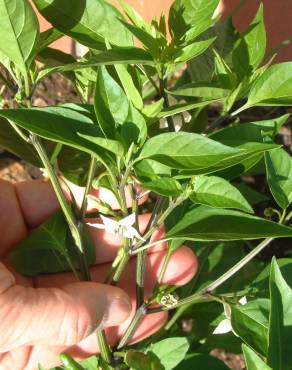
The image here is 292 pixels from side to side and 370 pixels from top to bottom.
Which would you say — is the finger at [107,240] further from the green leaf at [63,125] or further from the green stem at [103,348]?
the green leaf at [63,125]

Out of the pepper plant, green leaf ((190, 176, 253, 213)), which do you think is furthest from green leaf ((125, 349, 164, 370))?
green leaf ((190, 176, 253, 213))

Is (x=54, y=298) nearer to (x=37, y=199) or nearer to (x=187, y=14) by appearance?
(x=37, y=199)

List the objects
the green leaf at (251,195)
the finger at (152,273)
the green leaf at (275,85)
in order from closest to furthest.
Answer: the green leaf at (275,85) < the finger at (152,273) < the green leaf at (251,195)

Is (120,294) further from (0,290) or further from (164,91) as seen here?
(164,91)

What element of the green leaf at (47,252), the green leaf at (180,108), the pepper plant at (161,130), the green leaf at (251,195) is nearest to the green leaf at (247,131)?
the pepper plant at (161,130)

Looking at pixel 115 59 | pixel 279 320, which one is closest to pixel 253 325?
pixel 279 320

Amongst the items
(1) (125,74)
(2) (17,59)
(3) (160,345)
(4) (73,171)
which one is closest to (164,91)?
(1) (125,74)
